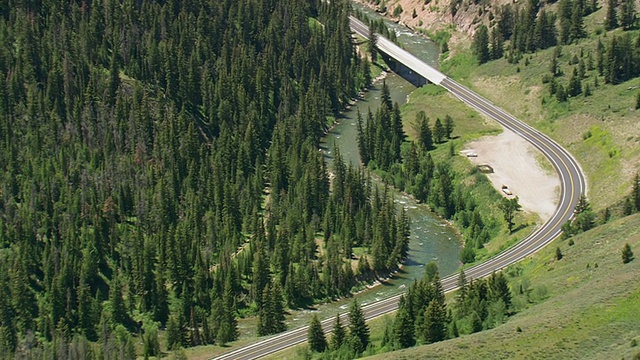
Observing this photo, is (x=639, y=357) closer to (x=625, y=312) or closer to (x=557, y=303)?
(x=625, y=312)

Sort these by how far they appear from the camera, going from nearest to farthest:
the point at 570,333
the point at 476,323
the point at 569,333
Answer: the point at 570,333 < the point at 569,333 < the point at 476,323

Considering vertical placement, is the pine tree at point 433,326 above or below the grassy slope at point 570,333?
below

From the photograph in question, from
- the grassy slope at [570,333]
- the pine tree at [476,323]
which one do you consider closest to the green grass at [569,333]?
the grassy slope at [570,333]

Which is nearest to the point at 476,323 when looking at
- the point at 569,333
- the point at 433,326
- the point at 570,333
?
the point at 433,326

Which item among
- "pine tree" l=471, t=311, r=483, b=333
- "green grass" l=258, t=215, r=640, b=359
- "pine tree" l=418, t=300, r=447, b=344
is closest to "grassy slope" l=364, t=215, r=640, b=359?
"green grass" l=258, t=215, r=640, b=359

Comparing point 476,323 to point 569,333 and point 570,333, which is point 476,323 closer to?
point 569,333

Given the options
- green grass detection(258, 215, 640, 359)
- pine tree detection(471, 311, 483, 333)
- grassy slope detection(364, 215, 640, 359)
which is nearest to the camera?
grassy slope detection(364, 215, 640, 359)

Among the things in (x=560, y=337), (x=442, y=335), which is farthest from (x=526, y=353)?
(x=442, y=335)

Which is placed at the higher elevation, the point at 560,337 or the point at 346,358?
the point at 560,337

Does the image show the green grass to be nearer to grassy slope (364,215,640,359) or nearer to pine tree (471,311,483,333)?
grassy slope (364,215,640,359)

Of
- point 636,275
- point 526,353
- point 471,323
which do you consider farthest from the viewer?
point 471,323

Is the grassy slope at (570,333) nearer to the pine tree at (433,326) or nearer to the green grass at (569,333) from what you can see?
the green grass at (569,333)
